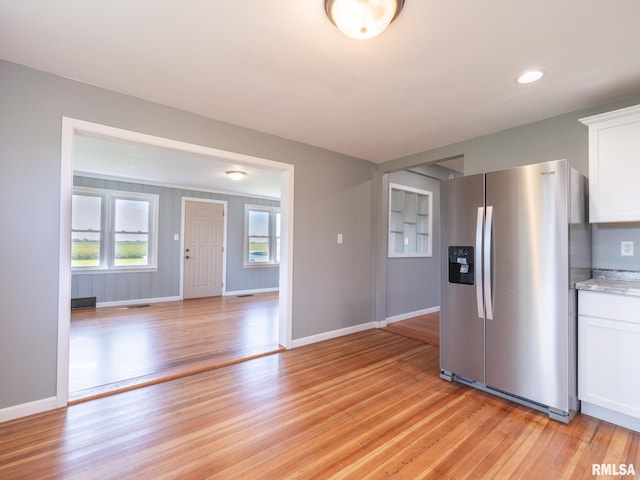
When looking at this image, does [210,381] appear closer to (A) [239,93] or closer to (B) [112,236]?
(A) [239,93]

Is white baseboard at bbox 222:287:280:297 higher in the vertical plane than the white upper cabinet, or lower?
lower

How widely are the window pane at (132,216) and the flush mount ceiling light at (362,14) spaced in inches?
228

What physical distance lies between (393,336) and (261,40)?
354cm

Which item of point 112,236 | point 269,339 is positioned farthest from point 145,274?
point 269,339

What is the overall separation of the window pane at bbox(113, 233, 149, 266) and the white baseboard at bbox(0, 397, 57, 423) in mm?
4194

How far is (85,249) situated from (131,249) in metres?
0.72

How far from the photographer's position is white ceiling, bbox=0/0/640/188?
5.18 ft

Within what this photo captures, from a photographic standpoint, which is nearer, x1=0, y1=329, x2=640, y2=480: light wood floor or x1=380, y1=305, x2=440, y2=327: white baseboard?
Answer: x1=0, y1=329, x2=640, y2=480: light wood floor

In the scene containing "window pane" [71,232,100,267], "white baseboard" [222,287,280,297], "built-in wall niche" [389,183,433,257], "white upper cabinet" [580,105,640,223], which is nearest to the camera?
"white upper cabinet" [580,105,640,223]

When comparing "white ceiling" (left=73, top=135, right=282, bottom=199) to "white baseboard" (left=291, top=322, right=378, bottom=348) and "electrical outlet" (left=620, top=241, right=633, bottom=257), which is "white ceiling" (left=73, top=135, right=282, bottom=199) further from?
"electrical outlet" (left=620, top=241, right=633, bottom=257)

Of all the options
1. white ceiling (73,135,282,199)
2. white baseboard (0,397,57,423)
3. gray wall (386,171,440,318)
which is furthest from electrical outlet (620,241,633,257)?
white baseboard (0,397,57,423)

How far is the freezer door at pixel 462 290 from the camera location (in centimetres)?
243

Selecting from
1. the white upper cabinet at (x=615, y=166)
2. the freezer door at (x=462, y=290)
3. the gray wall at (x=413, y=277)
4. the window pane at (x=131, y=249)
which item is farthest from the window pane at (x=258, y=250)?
A: the white upper cabinet at (x=615, y=166)

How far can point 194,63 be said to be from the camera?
6.72 ft
